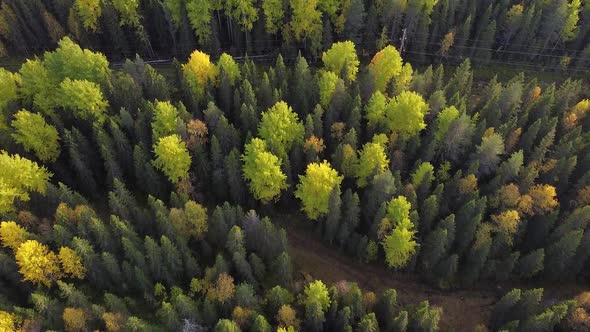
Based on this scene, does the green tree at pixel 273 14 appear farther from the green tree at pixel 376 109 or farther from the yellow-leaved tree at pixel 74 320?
the yellow-leaved tree at pixel 74 320

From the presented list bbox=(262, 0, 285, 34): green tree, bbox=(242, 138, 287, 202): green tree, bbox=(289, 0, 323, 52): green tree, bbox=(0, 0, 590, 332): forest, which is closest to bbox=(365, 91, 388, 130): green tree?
bbox=(0, 0, 590, 332): forest

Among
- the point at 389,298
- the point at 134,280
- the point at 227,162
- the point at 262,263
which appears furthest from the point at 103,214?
the point at 389,298

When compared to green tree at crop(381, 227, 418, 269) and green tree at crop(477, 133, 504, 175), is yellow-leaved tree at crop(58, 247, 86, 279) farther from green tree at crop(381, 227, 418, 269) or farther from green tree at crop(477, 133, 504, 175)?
green tree at crop(477, 133, 504, 175)

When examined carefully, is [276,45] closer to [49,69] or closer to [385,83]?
[385,83]

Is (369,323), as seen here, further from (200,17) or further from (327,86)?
(200,17)

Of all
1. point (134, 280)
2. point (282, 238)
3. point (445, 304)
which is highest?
point (282, 238)

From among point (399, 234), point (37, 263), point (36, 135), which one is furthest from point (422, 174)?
point (36, 135)
